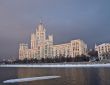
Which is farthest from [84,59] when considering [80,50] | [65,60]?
[80,50]

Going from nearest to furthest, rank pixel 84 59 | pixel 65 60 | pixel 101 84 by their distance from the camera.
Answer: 1. pixel 101 84
2. pixel 84 59
3. pixel 65 60

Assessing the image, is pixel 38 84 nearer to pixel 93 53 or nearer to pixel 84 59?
pixel 84 59

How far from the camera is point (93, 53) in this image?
568 ft

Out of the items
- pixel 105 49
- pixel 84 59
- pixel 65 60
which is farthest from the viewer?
pixel 105 49

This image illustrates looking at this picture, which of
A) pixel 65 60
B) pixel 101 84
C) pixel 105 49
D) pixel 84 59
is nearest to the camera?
pixel 101 84

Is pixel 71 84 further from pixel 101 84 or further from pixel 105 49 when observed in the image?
pixel 105 49

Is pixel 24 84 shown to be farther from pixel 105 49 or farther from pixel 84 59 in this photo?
pixel 105 49

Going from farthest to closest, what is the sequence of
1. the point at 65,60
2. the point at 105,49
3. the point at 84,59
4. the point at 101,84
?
1. the point at 105,49
2. the point at 65,60
3. the point at 84,59
4. the point at 101,84

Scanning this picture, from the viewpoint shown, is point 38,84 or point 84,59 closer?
point 38,84

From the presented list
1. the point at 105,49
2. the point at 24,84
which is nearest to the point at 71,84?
the point at 24,84

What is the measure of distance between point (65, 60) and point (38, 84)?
12738cm

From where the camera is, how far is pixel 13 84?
40.3 metres

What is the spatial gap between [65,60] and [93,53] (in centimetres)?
1903

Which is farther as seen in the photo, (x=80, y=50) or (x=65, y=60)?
(x=80, y=50)
